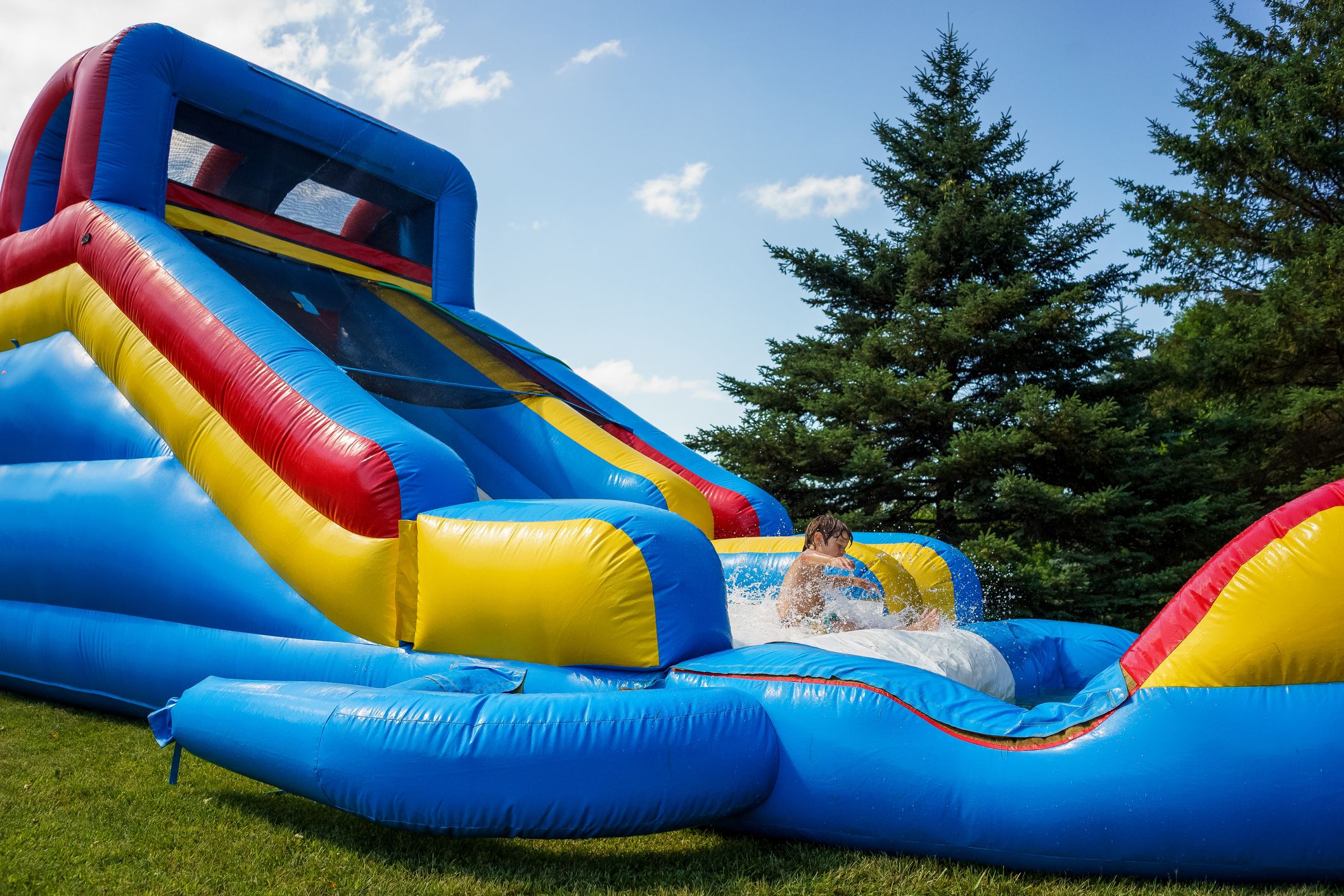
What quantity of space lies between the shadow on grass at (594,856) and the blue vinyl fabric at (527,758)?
89mm


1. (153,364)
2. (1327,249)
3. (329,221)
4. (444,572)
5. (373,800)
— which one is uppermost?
A: (1327,249)

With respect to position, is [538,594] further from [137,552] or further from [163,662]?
[137,552]

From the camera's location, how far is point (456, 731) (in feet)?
7.50

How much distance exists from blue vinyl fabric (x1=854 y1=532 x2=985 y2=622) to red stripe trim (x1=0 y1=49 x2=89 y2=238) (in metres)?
4.74

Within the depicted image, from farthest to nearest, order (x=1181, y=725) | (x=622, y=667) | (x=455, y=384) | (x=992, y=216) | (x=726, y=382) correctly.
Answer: (x=726, y=382) < (x=992, y=216) < (x=455, y=384) < (x=622, y=667) < (x=1181, y=725)

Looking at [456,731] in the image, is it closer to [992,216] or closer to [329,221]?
[329,221]

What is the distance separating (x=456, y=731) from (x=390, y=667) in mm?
792

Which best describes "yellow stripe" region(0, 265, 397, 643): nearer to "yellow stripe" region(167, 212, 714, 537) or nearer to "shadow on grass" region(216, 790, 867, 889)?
"shadow on grass" region(216, 790, 867, 889)

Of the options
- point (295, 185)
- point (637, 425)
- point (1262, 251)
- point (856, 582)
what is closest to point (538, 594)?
point (856, 582)

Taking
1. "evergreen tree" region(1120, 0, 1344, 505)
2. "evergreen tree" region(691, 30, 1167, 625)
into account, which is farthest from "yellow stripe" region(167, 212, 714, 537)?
"evergreen tree" region(1120, 0, 1344, 505)

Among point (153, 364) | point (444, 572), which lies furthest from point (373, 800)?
point (153, 364)

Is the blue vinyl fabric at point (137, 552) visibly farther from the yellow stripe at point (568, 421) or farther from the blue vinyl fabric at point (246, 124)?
the yellow stripe at point (568, 421)

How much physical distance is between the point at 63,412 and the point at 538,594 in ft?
9.28

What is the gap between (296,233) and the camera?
5457 millimetres
